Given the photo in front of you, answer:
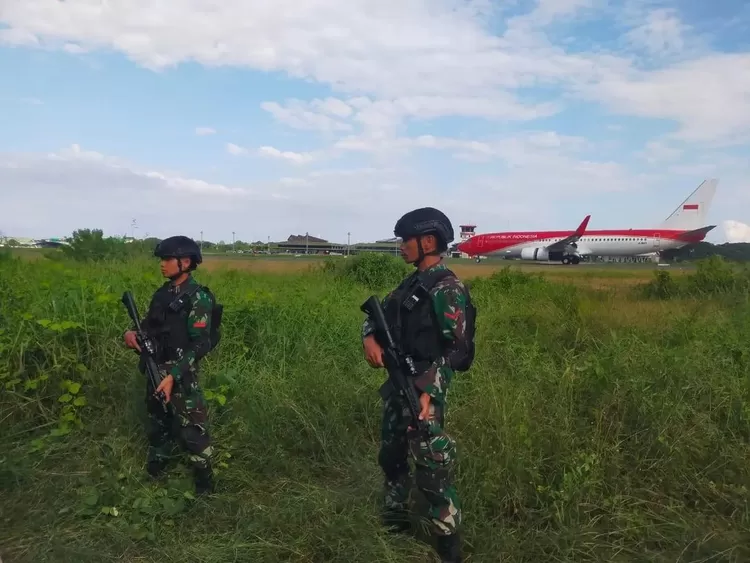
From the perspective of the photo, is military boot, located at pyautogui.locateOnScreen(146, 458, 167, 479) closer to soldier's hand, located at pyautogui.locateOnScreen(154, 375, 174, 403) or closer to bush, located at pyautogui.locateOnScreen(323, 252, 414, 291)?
soldier's hand, located at pyautogui.locateOnScreen(154, 375, 174, 403)

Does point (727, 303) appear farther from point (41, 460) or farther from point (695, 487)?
point (41, 460)

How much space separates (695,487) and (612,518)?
57 centimetres

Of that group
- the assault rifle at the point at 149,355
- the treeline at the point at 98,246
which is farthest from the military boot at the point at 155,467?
the treeline at the point at 98,246

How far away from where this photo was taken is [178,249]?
3.19m

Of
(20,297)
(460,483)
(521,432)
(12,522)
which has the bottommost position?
(12,522)

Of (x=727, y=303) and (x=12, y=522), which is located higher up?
(x=727, y=303)

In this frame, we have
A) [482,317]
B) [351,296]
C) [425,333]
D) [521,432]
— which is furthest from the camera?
[351,296]

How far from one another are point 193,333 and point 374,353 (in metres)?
1.15

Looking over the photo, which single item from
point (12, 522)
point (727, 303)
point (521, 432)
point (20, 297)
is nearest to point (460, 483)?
point (521, 432)

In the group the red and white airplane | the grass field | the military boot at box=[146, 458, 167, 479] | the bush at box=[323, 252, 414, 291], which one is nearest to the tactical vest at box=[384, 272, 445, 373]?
the grass field

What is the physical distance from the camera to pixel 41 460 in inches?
138

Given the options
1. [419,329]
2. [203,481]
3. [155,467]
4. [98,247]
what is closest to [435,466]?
[419,329]

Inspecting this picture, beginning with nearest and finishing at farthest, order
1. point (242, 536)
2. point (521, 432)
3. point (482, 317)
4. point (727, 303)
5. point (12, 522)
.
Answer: point (242, 536) → point (12, 522) → point (521, 432) → point (482, 317) → point (727, 303)

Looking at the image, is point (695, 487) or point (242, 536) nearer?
point (242, 536)
